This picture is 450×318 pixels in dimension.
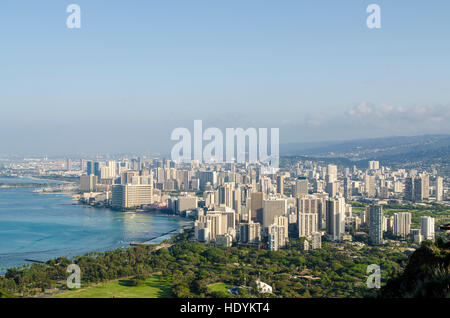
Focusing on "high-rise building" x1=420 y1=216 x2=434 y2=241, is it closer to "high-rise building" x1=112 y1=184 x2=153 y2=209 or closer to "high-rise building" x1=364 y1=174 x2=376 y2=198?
"high-rise building" x1=364 y1=174 x2=376 y2=198

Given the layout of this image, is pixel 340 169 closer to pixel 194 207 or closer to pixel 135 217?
pixel 194 207

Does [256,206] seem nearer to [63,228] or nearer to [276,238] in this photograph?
[276,238]

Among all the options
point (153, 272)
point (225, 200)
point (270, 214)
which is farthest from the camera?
point (225, 200)

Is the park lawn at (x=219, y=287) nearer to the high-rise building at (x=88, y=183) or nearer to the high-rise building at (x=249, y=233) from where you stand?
the high-rise building at (x=249, y=233)

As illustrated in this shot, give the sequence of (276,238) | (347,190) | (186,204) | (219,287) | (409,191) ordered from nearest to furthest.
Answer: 1. (219,287)
2. (276,238)
3. (186,204)
4. (409,191)
5. (347,190)

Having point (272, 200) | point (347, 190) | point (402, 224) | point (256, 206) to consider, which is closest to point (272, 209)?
point (272, 200)
